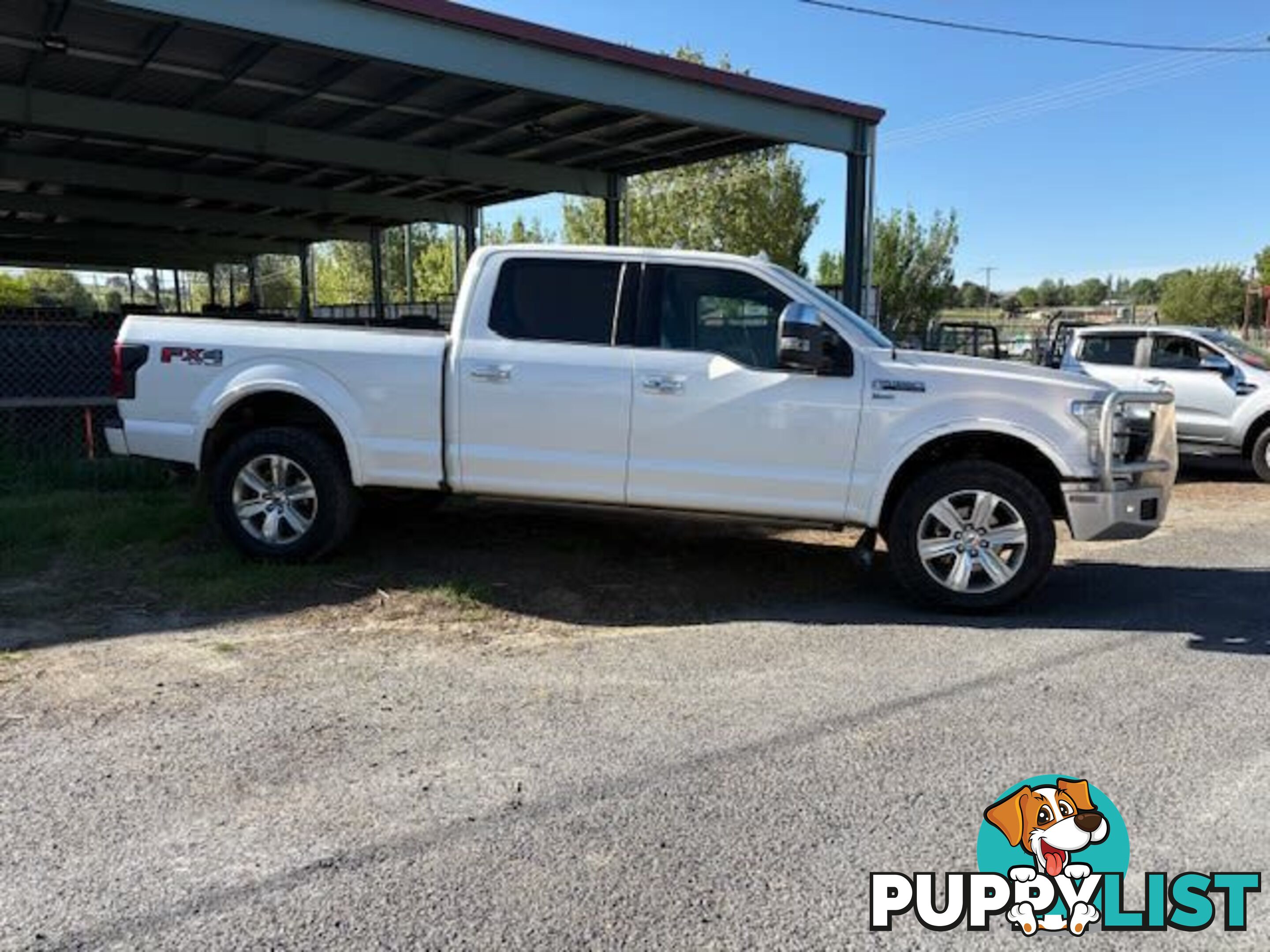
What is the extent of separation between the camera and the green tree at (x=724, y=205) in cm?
2912

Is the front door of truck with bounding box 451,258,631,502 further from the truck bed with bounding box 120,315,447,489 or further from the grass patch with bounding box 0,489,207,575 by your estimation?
A: the grass patch with bounding box 0,489,207,575

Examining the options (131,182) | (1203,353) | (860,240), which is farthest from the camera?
(131,182)

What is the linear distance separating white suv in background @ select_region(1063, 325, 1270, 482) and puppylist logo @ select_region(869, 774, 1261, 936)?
916 cm

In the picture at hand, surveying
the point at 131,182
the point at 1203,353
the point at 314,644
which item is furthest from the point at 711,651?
the point at 131,182

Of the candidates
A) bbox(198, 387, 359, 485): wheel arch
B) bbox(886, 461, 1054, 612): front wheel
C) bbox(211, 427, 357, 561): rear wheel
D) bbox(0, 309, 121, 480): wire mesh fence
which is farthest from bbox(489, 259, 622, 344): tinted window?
bbox(0, 309, 121, 480): wire mesh fence

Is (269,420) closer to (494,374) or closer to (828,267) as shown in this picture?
(494,374)

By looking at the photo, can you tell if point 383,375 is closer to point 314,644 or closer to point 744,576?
point 314,644

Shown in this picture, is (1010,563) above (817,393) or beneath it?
beneath

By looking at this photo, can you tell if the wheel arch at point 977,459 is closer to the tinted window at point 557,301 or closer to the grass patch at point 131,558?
the tinted window at point 557,301

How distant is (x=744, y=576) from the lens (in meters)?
6.88

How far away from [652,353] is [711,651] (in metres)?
1.83

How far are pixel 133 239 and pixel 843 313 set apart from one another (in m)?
33.0

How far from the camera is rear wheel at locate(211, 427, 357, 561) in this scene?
6504 millimetres

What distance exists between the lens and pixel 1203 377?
1188 centimetres
